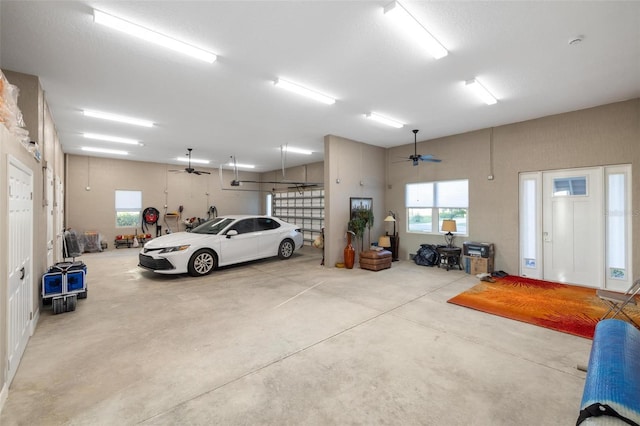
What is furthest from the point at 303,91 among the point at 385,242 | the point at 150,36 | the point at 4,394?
the point at 4,394

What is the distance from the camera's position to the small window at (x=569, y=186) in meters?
5.21

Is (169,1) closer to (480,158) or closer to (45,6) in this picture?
(45,6)

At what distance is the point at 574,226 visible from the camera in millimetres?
5266

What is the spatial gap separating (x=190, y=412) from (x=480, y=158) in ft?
23.3

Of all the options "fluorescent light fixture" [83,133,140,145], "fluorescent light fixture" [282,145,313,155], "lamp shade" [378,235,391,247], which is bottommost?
"lamp shade" [378,235,391,247]

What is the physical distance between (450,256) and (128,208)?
10.8 m

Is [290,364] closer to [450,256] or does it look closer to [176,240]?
[176,240]

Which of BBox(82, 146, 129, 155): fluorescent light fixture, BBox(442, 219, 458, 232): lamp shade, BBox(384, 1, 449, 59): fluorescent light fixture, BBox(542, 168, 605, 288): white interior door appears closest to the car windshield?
BBox(82, 146, 129, 155): fluorescent light fixture

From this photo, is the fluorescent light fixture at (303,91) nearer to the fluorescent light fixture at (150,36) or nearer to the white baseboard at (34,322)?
the fluorescent light fixture at (150,36)

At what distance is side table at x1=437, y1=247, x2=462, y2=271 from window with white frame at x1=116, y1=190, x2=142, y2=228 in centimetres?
1038

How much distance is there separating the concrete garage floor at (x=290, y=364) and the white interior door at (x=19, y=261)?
217 millimetres

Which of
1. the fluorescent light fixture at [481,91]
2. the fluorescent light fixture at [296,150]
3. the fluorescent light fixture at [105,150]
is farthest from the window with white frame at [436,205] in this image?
the fluorescent light fixture at [105,150]

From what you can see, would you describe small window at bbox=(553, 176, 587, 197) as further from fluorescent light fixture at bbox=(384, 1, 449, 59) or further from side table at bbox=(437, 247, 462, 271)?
A: fluorescent light fixture at bbox=(384, 1, 449, 59)

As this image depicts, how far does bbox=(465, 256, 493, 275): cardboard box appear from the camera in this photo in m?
6.03
